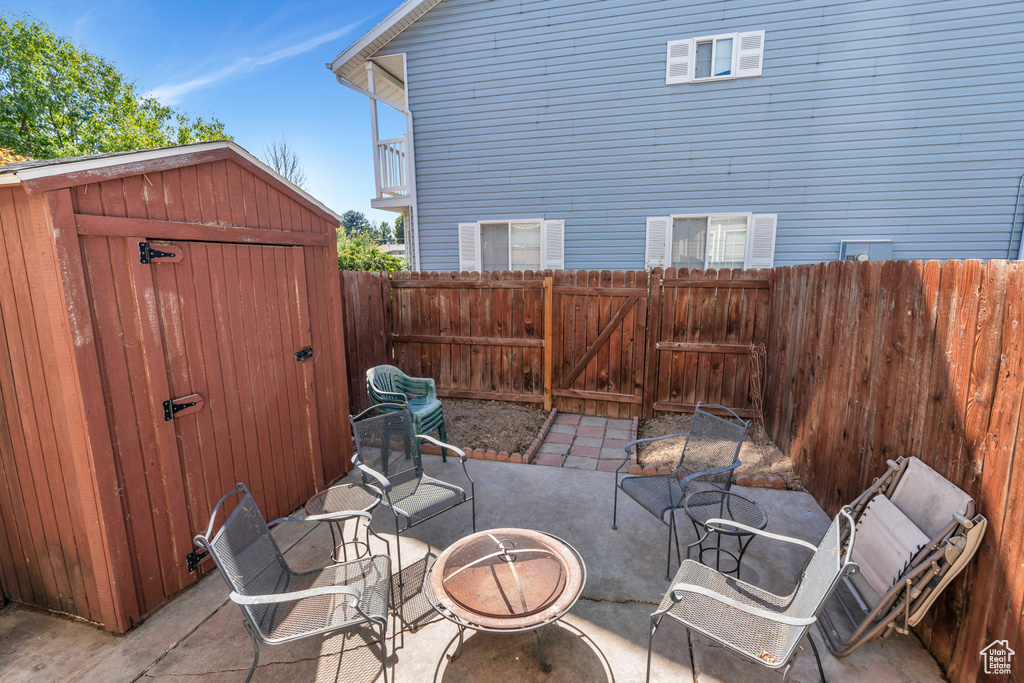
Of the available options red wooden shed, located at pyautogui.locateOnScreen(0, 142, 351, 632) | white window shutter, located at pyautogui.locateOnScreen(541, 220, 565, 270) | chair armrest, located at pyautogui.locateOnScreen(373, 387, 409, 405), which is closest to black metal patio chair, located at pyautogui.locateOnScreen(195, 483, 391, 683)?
red wooden shed, located at pyautogui.locateOnScreen(0, 142, 351, 632)

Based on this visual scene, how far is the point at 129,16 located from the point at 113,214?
28.2m

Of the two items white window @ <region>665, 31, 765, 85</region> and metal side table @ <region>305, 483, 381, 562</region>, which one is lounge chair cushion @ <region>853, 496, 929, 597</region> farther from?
white window @ <region>665, 31, 765, 85</region>

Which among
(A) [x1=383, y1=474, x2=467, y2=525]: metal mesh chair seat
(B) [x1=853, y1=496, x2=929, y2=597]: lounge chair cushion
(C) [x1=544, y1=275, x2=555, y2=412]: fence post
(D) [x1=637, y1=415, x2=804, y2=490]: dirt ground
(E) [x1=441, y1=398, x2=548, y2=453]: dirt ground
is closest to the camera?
(B) [x1=853, y1=496, x2=929, y2=597]: lounge chair cushion

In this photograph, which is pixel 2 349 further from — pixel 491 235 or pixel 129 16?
pixel 129 16

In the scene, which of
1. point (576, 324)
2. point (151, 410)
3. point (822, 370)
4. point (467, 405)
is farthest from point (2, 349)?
point (822, 370)

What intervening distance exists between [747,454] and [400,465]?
373 centimetres

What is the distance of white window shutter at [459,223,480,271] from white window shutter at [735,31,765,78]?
507 cm

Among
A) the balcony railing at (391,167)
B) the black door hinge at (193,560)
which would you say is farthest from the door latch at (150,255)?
the balcony railing at (391,167)

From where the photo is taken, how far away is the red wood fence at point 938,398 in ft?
6.34

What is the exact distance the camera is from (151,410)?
8.55ft

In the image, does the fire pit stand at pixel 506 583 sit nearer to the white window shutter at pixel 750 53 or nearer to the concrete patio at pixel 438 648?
the concrete patio at pixel 438 648

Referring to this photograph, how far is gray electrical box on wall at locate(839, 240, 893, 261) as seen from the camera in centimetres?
712

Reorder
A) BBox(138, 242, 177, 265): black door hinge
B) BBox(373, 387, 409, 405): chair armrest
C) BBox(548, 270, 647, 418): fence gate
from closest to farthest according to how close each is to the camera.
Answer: BBox(138, 242, 177, 265): black door hinge
BBox(373, 387, 409, 405): chair armrest
BBox(548, 270, 647, 418): fence gate

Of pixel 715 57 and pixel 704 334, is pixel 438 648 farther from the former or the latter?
pixel 715 57
